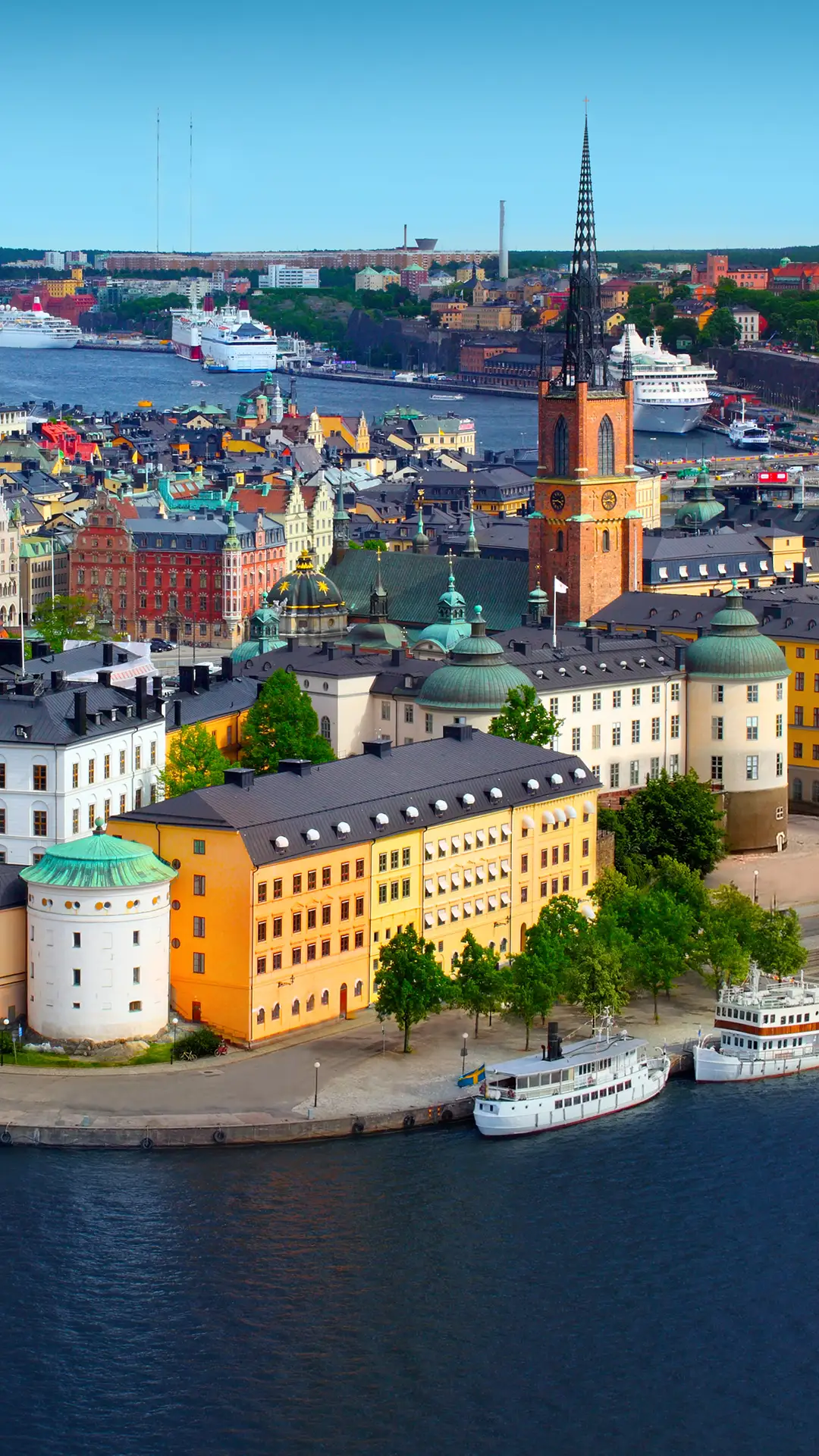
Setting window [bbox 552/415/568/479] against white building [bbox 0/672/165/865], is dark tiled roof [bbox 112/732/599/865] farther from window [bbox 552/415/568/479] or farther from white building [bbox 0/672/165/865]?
window [bbox 552/415/568/479]

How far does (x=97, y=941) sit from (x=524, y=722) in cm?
2046

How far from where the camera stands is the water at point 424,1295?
4712 cm

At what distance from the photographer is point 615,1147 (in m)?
60.0

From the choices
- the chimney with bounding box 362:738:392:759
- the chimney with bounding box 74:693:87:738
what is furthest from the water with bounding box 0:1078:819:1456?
the chimney with bounding box 74:693:87:738

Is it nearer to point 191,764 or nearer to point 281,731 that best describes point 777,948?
point 191,764

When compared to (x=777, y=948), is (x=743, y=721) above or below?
above

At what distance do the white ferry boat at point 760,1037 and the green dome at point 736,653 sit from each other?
65.7ft

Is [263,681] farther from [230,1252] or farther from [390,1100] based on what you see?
[230,1252]

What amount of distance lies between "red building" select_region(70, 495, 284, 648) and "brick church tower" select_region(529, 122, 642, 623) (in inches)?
1253

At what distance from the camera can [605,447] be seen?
103m

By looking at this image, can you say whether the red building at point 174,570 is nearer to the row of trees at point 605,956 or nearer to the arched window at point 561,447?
the arched window at point 561,447

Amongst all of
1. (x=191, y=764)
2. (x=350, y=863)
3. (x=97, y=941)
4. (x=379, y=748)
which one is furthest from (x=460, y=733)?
(x=97, y=941)

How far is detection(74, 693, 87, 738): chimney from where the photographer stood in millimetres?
70750

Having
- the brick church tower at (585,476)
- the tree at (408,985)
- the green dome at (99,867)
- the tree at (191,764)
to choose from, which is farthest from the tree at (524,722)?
the brick church tower at (585,476)
